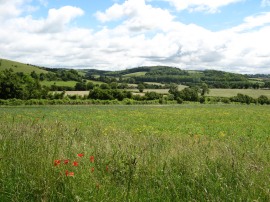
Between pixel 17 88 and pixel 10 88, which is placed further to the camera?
pixel 17 88

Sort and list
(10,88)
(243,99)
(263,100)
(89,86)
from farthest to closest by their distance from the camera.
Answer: (89,86) < (243,99) < (263,100) < (10,88)

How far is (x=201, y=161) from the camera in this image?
5.29 metres

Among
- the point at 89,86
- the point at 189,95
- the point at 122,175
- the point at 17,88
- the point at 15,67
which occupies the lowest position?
the point at 189,95

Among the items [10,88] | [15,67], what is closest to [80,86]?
[10,88]

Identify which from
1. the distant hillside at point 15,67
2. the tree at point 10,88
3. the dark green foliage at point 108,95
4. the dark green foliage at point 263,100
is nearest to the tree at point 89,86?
the dark green foliage at point 108,95

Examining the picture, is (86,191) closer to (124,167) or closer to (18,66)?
(124,167)

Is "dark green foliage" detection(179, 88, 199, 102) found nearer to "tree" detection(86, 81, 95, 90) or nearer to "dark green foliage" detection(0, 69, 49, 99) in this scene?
"tree" detection(86, 81, 95, 90)

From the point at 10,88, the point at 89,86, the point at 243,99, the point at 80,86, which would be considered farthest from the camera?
the point at 89,86

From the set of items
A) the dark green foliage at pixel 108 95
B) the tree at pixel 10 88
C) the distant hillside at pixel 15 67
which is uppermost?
the distant hillside at pixel 15 67

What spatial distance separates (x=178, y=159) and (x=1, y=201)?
3182 millimetres

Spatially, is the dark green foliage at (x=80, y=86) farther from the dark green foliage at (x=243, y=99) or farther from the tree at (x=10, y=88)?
the dark green foliage at (x=243, y=99)

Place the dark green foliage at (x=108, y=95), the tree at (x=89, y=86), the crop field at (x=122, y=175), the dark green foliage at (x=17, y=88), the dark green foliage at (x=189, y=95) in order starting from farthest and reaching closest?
the tree at (x=89, y=86)
the dark green foliage at (x=189, y=95)
the dark green foliage at (x=108, y=95)
the dark green foliage at (x=17, y=88)
the crop field at (x=122, y=175)

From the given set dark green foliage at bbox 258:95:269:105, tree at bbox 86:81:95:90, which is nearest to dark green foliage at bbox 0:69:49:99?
tree at bbox 86:81:95:90

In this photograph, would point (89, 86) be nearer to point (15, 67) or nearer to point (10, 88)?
point (10, 88)
